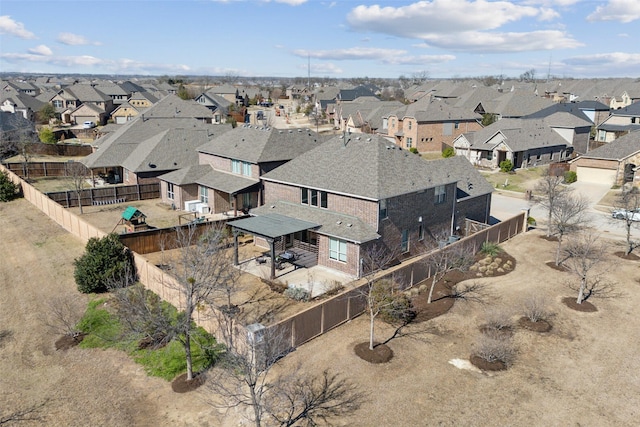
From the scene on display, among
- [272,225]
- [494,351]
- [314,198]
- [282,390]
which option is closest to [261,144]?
[314,198]

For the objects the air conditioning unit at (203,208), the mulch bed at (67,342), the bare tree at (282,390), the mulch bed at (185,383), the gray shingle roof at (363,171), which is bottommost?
the mulch bed at (67,342)

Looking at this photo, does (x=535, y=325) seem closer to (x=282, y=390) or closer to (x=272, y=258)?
(x=282, y=390)

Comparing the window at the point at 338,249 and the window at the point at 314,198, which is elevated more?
the window at the point at 314,198

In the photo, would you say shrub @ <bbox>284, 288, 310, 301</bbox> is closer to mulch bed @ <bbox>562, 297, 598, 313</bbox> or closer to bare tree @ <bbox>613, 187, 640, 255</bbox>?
mulch bed @ <bbox>562, 297, 598, 313</bbox>

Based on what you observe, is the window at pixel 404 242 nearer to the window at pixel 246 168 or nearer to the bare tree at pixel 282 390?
the bare tree at pixel 282 390

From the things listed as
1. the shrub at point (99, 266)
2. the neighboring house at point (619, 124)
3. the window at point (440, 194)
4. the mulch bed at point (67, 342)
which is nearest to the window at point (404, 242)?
the window at point (440, 194)

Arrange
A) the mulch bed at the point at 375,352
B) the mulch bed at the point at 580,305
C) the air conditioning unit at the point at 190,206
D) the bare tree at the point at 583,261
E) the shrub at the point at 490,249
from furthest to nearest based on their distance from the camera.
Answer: the air conditioning unit at the point at 190,206, the shrub at the point at 490,249, the bare tree at the point at 583,261, the mulch bed at the point at 580,305, the mulch bed at the point at 375,352

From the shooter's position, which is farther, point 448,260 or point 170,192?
point 170,192

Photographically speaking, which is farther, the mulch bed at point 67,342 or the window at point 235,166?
the window at point 235,166
